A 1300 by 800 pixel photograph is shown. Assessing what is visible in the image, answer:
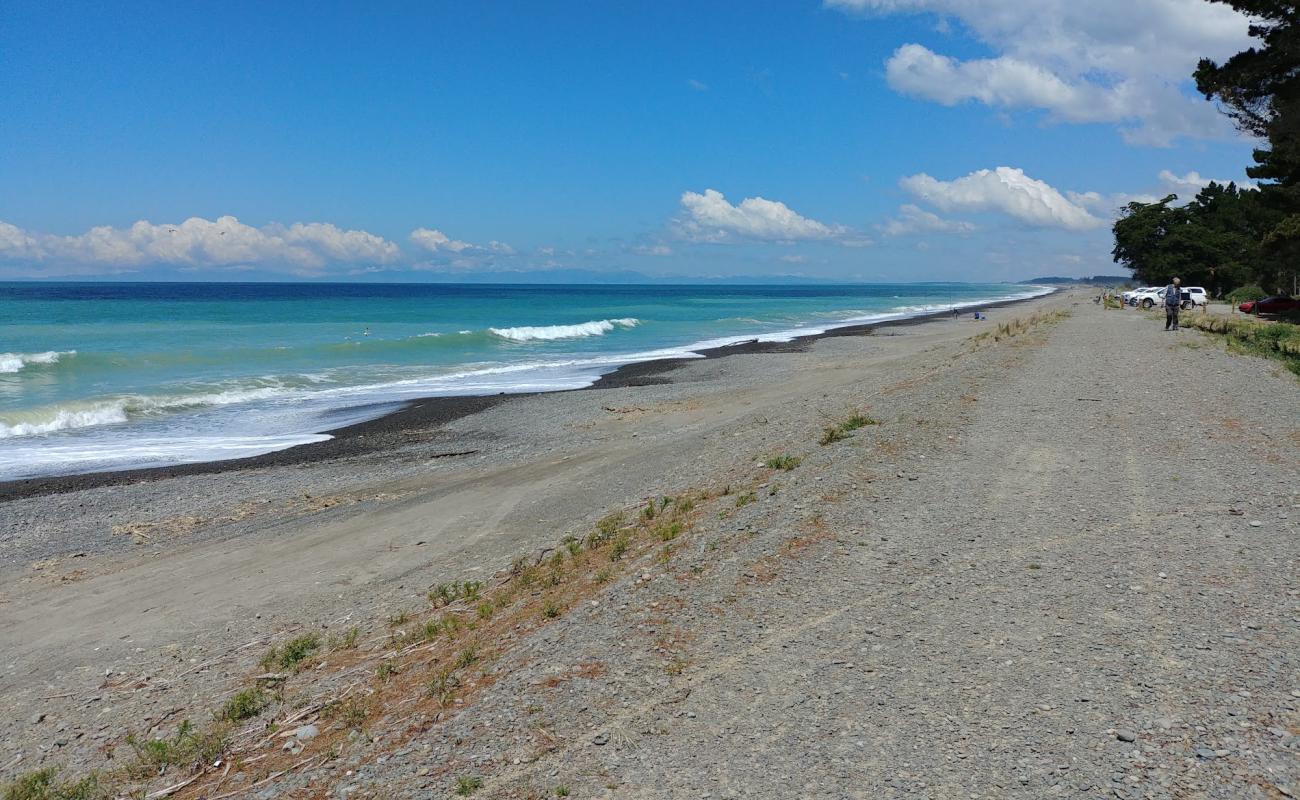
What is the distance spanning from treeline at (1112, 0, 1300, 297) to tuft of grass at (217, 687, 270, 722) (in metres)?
21.6

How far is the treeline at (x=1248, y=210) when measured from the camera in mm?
18656

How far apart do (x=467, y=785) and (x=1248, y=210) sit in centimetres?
4202

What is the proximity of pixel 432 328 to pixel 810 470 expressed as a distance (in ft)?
177

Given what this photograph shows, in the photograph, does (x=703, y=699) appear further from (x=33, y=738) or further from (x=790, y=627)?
(x=33, y=738)

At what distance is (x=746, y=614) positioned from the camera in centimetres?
604

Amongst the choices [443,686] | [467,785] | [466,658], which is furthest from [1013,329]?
[467,785]

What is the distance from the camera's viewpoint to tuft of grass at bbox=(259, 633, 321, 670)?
6.86m

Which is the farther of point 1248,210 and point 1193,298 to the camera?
point 1193,298

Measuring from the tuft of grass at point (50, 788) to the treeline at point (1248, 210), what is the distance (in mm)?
22665

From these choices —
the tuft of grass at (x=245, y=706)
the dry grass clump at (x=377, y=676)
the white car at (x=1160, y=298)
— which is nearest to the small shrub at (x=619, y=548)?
the dry grass clump at (x=377, y=676)

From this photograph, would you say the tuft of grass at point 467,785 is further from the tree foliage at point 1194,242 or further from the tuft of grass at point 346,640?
the tree foliage at point 1194,242

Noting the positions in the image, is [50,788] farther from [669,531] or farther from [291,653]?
[669,531]

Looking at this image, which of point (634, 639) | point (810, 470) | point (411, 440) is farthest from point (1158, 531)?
point (411, 440)

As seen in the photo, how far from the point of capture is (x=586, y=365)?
34719 mm
